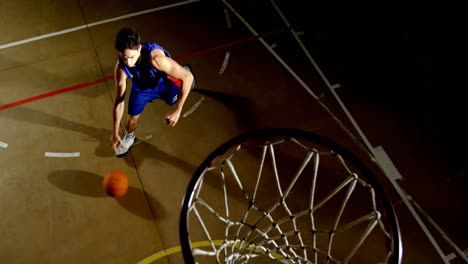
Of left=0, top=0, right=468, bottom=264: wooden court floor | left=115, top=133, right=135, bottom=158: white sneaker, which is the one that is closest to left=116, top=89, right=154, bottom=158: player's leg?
left=115, top=133, right=135, bottom=158: white sneaker

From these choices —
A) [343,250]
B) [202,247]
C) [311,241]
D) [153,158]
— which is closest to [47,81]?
[153,158]

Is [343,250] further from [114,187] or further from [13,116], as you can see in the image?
[13,116]

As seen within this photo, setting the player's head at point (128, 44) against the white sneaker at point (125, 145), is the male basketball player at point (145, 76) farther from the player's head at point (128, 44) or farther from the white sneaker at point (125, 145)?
the white sneaker at point (125, 145)

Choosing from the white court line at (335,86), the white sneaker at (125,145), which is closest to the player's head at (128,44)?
the white sneaker at (125,145)

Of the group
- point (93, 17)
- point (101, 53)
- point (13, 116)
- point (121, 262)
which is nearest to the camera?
point (121, 262)

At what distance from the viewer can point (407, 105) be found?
4594mm

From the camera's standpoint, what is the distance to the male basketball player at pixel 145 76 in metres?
2.98

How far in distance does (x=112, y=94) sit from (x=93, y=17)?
4.64ft

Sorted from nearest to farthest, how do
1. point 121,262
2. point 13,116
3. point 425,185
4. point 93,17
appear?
point 121,262 < point 425,185 < point 13,116 < point 93,17

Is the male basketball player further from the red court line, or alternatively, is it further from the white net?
the red court line

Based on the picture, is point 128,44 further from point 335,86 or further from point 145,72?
point 335,86

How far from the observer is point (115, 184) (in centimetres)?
371

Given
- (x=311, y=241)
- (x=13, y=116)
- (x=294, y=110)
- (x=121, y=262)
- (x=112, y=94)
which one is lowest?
(x=311, y=241)

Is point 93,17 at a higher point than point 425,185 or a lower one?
higher
